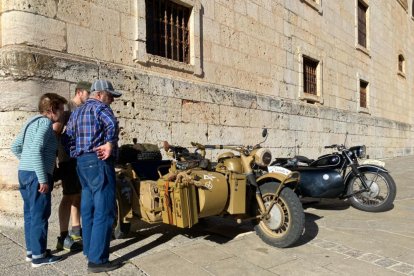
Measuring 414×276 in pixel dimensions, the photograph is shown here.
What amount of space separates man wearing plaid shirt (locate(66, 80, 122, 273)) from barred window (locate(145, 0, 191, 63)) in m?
3.36

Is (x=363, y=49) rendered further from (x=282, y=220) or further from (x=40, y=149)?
(x=40, y=149)

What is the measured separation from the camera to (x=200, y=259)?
3.53 metres

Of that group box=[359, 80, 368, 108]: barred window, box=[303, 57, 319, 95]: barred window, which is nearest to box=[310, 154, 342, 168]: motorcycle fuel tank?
box=[303, 57, 319, 95]: barred window

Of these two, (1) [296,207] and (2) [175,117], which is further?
(2) [175,117]

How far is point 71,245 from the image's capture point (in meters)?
3.78

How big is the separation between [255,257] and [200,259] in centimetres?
54

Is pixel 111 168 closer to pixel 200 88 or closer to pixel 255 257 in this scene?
pixel 255 257

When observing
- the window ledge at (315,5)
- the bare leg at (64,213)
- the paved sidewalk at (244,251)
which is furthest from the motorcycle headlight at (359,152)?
the window ledge at (315,5)

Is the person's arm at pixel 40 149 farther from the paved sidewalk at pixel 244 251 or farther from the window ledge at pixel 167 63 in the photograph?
the window ledge at pixel 167 63

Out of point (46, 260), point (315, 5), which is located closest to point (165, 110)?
point (46, 260)

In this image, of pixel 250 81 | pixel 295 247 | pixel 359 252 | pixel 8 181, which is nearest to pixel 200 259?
pixel 295 247

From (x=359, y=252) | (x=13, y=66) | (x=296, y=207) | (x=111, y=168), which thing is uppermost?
(x=13, y=66)

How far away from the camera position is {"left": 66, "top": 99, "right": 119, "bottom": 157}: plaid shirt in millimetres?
3268

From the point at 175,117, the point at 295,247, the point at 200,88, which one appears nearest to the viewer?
the point at 295,247
